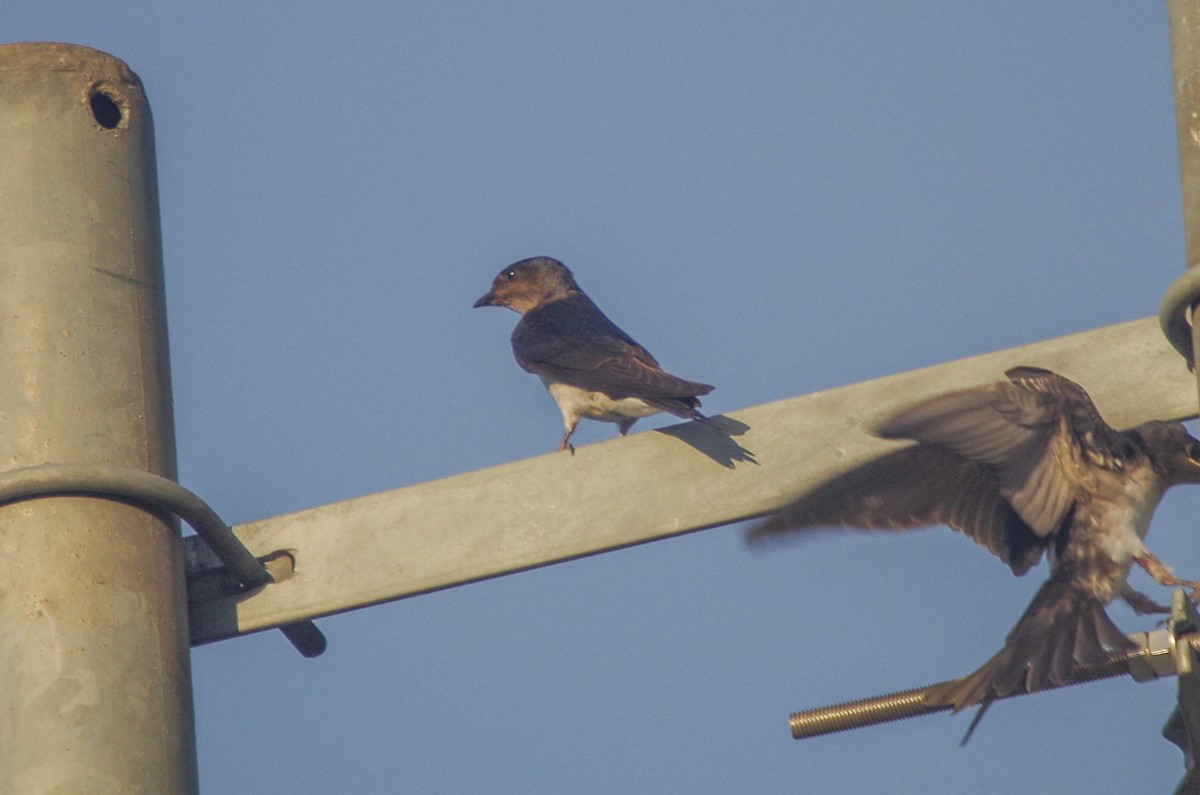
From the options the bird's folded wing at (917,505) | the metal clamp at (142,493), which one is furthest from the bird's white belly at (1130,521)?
the metal clamp at (142,493)

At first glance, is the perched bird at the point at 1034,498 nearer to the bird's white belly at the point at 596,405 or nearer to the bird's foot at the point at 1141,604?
the bird's foot at the point at 1141,604

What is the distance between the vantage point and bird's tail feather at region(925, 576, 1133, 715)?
8.68 ft

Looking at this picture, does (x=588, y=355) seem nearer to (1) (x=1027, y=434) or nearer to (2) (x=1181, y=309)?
(1) (x=1027, y=434)

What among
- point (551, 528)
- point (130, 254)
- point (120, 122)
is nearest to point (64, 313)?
point (130, 254)

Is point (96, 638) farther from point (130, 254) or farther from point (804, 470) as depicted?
point (804, 470)

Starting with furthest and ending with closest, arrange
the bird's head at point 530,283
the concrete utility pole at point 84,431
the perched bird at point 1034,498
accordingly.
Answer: the bird's head at point 530,283 < the perched bird at point 1034,498 < the concrete utility pole at point 84,431

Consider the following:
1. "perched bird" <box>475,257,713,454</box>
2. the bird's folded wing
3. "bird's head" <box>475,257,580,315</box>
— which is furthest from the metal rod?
"bird's head" <box>475,257,580,315</box>

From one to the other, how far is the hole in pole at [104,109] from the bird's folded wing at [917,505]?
1.23 meters

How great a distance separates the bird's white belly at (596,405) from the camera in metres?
5.85

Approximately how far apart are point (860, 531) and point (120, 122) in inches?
A: 60.4

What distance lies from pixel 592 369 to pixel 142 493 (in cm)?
351

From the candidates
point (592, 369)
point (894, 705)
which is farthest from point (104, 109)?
point (592, 369)

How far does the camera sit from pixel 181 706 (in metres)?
2.37

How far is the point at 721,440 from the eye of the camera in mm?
2598
